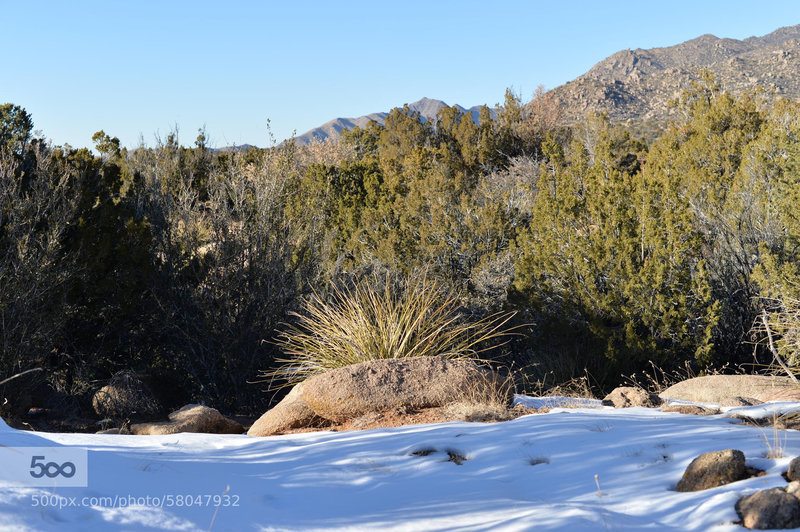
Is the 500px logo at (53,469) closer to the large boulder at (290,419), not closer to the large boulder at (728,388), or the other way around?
the large boulder at (290,419)

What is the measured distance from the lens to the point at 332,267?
10844 millimetres

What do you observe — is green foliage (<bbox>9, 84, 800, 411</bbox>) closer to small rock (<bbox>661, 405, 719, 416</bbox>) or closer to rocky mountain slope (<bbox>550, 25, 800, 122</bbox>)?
small rock (<bbox>661, 405, 719, 416</bbox>)

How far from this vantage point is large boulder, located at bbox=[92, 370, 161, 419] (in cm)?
806

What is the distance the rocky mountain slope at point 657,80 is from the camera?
147 feet

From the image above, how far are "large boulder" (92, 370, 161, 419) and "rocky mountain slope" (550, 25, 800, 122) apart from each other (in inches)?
1451

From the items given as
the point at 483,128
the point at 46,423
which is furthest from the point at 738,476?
the point at 483,128

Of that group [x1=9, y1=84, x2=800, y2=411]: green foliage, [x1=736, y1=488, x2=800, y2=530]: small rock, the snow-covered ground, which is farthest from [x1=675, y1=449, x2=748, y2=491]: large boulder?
[x1=9, y1=84, x2=800, y2=411]: green foliage

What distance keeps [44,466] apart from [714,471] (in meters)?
3.62

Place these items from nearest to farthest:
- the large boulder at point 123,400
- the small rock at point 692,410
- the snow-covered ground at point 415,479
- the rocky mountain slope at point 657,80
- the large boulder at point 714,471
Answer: the snow-covered ground at point 415,479
the large boulder at point 714,471
the small rock at point 692,410
the large boulder at point 123,400
the rocky mountain slope at point 657,80

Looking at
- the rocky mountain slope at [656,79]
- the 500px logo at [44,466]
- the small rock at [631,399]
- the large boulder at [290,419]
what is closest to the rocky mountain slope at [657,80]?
the rocky mountain slope at [656,79]

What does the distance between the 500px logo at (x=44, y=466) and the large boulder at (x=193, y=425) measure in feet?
7.92

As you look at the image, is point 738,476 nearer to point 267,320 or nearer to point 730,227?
point 267,320

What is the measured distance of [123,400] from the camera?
8.11m

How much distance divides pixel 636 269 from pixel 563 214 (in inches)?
50.2
